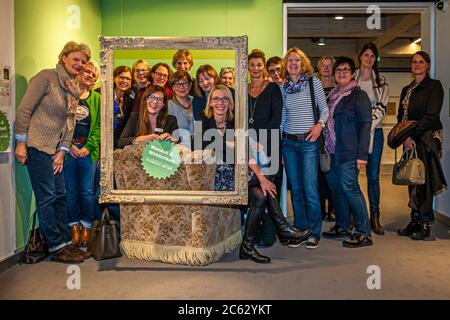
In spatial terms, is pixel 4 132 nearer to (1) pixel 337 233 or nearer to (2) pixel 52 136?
(2) pixel 52 136

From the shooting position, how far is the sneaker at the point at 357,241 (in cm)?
433

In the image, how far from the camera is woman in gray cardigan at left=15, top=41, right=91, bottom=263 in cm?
370

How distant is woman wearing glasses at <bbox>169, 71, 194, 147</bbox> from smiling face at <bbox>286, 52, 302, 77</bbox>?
829mm

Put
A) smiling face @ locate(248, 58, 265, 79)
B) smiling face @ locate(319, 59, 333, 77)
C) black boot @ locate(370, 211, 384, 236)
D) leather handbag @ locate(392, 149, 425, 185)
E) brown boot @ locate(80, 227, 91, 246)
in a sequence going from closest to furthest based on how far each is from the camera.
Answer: smiling face @ locate(248, 58, 265, 79) → brown boot @ locate(80, 227, 91, 246) → leather handbag @ locate(392, 149, 425, 185) → black boot @ locate(370, 211, 384, 236) → smiling face @ locate(319, 59, 333, 77)

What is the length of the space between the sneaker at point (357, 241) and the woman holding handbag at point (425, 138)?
1.88ft

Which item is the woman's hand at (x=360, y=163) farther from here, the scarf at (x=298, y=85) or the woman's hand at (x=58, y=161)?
the woman's hand at (x=58, y=161)

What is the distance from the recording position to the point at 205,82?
4348mm

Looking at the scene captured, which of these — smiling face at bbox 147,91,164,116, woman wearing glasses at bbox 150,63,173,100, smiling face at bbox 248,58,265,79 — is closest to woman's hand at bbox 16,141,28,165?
smiling face at bbox 147,91,164,116

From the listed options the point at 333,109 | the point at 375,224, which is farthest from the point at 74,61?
the point at 375,224

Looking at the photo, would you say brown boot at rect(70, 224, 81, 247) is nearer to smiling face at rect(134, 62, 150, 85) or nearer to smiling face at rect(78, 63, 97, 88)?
smiling face at rect(78, 63, 97, 88)

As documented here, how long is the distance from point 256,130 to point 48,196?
63.8 inches
